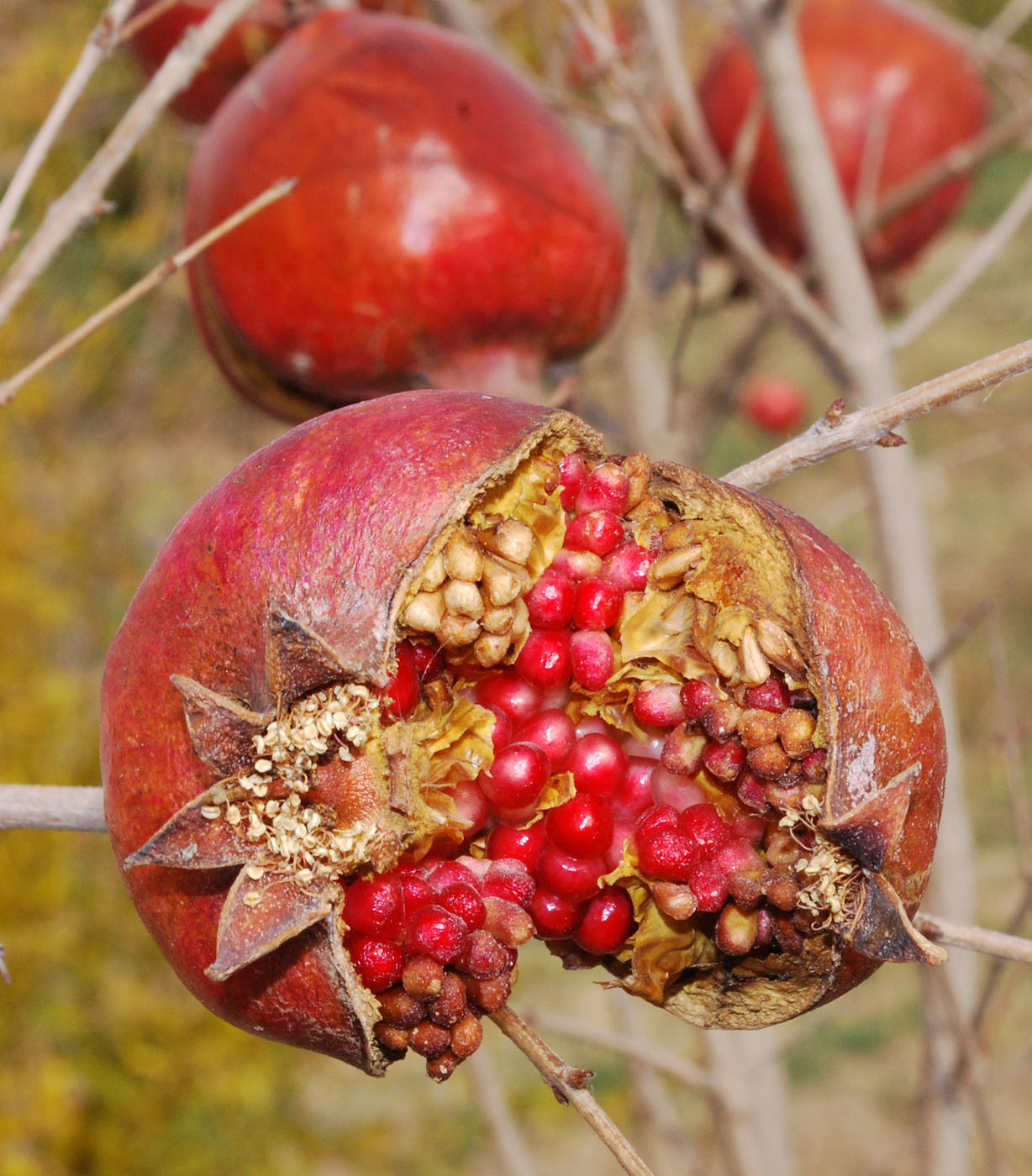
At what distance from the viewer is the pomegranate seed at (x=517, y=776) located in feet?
2.37

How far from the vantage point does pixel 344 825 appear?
69 cm

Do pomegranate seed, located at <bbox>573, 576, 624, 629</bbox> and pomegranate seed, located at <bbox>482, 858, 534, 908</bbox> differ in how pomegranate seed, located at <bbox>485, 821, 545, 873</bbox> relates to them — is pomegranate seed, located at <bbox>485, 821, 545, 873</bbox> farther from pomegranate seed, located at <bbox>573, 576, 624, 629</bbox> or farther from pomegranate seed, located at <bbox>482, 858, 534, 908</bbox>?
pomegranate seed, located at <bbox>573, 576, 624, 629</bbox>

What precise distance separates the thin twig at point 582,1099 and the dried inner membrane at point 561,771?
5cm

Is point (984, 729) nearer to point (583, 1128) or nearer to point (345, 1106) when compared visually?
point (583, 1128)

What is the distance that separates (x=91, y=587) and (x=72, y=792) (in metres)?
2.74

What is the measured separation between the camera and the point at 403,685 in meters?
0.72

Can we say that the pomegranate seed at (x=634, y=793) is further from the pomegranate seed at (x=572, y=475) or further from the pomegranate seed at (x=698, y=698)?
the pomegranate seed at (x=572, y=475)

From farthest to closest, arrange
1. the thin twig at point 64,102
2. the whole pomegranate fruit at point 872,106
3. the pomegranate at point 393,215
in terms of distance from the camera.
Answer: the whole pomegranate fruit at point 872,106
the pomegranate at point 393,215
the thin twig at point 64,102

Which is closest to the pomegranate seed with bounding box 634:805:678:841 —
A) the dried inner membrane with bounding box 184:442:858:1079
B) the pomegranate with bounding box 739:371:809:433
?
the dried inner membrane with bounding box 184:442:858:1079

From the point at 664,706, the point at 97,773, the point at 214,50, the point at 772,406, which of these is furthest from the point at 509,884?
the point at 772,406

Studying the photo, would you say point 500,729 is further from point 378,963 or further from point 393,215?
point 393,215

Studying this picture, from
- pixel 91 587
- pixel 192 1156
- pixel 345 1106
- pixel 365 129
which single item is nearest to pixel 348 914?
pixel 365 129

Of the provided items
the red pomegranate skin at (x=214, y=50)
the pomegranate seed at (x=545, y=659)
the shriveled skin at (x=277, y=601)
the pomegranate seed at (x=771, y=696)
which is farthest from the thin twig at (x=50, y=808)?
the red pomegranate skin at (x=214, y=50)

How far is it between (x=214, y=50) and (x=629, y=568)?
1.03 meters
